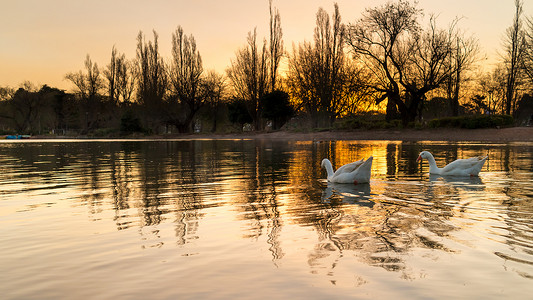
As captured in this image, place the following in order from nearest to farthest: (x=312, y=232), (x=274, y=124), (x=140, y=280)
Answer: (x=140, y=280)
(x=312, y=232)
(x=274, y=124)

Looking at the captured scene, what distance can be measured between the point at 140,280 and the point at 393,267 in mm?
2630

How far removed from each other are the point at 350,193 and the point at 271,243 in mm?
4721

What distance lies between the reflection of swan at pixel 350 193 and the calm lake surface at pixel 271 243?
4 centimetres

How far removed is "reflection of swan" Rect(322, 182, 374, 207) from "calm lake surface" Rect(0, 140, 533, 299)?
4 centimetres

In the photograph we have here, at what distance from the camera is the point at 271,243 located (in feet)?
18.8

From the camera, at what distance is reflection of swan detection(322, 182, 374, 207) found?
907cm

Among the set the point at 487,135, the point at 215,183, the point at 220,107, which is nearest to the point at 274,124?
the point at 220,107

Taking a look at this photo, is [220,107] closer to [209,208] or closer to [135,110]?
[135,110]

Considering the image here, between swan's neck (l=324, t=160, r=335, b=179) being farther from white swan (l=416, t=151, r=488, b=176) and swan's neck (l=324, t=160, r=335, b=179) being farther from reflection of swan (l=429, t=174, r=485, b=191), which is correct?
white swan (l=416, t=151, r=488, b=176)

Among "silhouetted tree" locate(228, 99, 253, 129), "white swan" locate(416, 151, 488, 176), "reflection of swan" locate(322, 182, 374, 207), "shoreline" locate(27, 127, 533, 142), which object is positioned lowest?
"reflection of swan" locate(322, 182, 374, 207)

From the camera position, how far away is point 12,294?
410 cm

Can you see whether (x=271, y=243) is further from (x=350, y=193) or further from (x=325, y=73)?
(x=325, y=73)

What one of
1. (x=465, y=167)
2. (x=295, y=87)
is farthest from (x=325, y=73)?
(x=465, y=167)

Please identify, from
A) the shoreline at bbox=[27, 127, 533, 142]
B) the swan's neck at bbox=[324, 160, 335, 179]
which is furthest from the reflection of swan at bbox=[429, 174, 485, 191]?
the shoreline at bbox=[27, 127, 533, 142]
